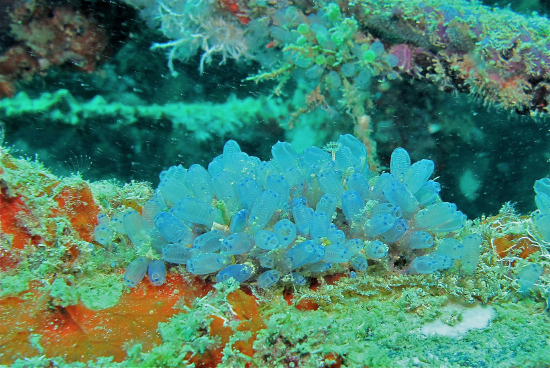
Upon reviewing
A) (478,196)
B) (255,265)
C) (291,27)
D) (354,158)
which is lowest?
(478,196)

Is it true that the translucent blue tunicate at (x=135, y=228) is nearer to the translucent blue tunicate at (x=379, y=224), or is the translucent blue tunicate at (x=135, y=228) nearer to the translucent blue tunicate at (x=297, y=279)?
the translucent blue tunicate at (x=297, y=279)

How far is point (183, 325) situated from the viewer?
1946 millimetres

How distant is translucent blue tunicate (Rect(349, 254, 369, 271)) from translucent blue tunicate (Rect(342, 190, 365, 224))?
26 cm

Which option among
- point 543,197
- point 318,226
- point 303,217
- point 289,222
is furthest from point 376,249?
point 543,197

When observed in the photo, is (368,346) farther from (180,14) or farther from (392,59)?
(180,14)

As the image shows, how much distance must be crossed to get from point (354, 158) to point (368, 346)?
4.94 feet

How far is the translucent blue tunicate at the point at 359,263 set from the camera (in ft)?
7.77

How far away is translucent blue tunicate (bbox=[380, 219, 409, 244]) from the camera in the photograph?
7.87ft

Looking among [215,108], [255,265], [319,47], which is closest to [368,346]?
[255,265]

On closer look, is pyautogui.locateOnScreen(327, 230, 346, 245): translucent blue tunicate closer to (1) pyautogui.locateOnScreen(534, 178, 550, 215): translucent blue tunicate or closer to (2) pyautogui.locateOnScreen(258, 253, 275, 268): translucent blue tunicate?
(2) pyautogui.locateOnScreen(258, 253, 275, 268): translucent blue tunicate

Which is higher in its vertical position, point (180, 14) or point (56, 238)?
point (180, 14)

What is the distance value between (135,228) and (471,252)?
2.37 meters

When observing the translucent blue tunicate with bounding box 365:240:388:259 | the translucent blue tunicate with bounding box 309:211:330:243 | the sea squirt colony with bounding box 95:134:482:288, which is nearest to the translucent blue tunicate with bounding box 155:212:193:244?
the sea squirt colony with bounding box 95:134:482:288

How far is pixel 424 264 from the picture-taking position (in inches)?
93.8
